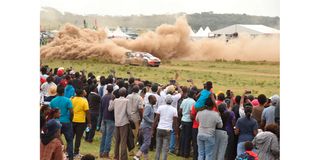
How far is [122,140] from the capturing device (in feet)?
38.6

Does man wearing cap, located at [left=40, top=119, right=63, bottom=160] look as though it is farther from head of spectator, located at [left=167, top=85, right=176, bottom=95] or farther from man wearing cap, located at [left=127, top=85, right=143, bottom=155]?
head of spectator, located at [left=167, top=85, right=176, bottom=95]

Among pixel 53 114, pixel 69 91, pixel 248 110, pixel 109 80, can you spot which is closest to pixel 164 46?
pixel 109 80

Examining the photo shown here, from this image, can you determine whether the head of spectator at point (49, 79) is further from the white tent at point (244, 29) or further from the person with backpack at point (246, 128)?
the person with backpack at point (246, 128)

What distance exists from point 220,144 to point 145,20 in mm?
2589

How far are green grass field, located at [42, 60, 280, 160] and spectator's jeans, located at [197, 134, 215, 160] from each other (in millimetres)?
1266

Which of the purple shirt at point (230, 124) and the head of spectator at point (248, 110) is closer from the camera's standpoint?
the head of spectator at point (248, 110)

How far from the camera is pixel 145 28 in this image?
12.8 meters

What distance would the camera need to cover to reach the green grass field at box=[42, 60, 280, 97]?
1163cm

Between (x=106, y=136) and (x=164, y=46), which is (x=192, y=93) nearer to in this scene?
(x=106, y=136)

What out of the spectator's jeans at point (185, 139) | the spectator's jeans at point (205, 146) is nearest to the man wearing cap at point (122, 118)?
the spectator's jeans at point (185, 139)

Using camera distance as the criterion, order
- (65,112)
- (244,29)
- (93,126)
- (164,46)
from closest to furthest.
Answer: (65,112)
(244,29)
(93,126)
(164,46)

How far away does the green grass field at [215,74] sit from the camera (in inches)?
459

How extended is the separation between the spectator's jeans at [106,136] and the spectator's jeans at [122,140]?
20 centimetres
